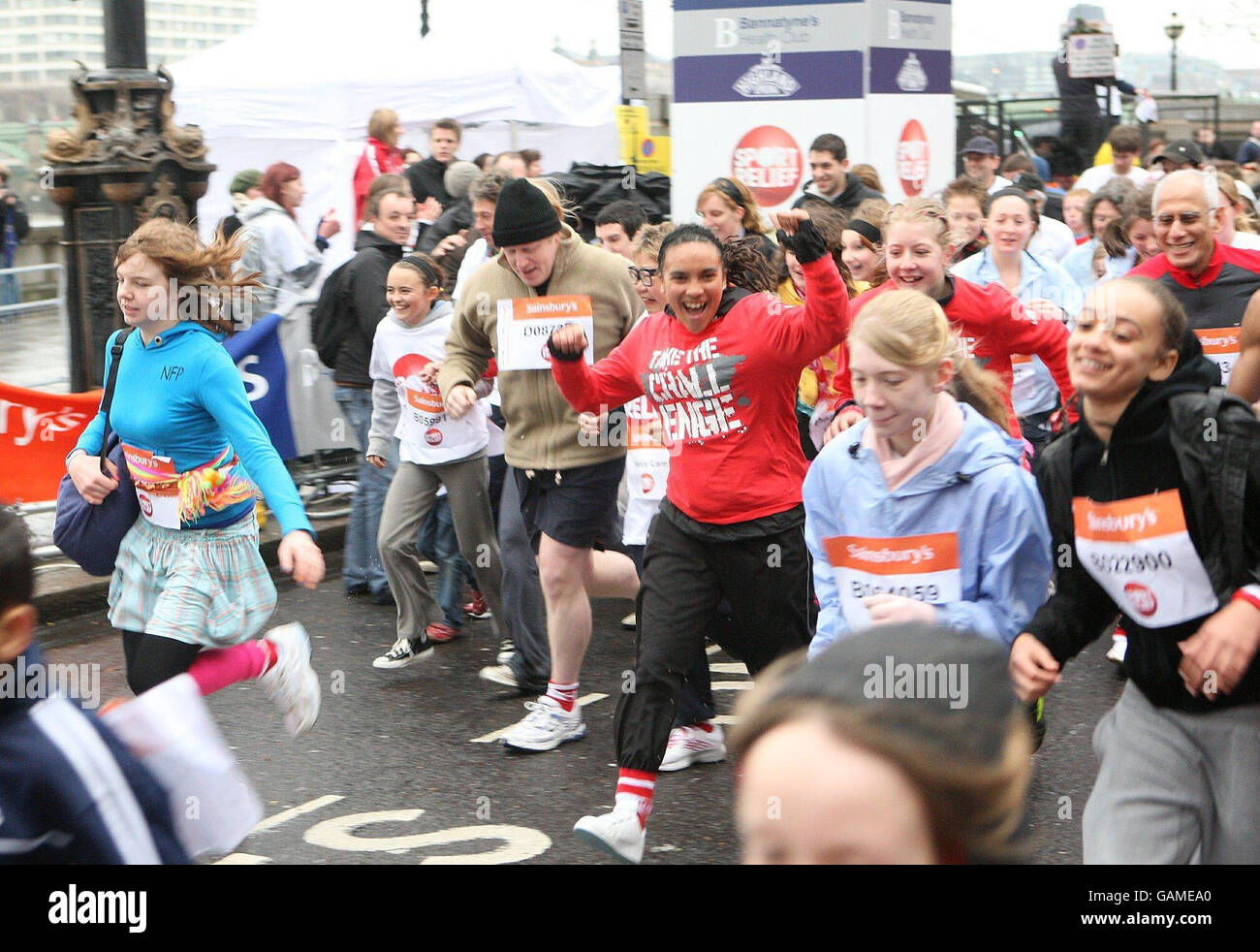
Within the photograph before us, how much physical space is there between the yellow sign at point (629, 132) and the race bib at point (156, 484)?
1061cm

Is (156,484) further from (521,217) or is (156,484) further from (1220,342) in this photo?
(1220,342)

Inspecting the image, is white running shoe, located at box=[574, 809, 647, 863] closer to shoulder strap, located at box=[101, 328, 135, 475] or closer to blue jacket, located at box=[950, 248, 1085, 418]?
shoulder strap, located at box=[101, 328, 135, 475]

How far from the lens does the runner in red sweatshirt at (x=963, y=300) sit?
5.59 metres

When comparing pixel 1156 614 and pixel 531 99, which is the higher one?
pixel 531 99

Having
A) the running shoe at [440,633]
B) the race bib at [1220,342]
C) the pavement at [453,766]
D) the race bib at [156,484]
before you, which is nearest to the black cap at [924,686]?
the pavement at [453,766]

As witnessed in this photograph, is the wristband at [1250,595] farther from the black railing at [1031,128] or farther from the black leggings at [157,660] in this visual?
the black railing at [1031,128]

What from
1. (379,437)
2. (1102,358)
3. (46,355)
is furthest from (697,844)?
(46,355)

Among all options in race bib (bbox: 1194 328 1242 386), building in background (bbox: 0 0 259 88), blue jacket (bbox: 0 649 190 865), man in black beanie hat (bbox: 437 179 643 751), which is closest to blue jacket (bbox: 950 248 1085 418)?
race bib (bbox: 1194 328 1242 386)

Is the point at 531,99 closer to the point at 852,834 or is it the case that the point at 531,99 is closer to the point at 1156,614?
the point at 1156,614

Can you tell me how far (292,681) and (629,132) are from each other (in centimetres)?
1131

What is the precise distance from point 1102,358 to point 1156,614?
54 cm

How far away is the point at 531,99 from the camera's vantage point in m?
18.5

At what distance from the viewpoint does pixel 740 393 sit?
4.95m

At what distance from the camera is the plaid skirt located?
15.3 feet
